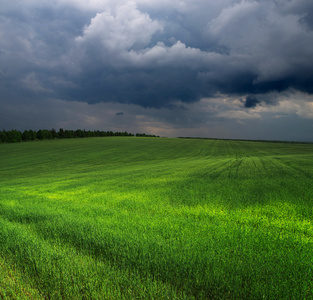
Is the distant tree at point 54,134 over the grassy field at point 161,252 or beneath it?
over

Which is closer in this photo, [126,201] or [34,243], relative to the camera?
[34,243]

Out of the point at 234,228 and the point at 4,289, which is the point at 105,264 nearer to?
the point at 4,289

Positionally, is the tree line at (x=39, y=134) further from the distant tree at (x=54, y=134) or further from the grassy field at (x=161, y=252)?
the grassy field at (x=161, y=252)

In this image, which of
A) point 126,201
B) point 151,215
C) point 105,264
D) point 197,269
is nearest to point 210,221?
point 151,215

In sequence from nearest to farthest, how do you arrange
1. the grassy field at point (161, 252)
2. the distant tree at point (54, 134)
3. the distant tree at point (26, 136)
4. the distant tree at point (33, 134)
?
the grassy field at point (161, 252), the distant tree at point (26, 136), the distant tree at point (33, 134), the distant tree at point (54, 134)

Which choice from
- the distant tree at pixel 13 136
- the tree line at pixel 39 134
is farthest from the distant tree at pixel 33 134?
the distant tree at pixel 13 136

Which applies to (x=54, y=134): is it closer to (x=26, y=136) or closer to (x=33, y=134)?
(x=33, y=134)

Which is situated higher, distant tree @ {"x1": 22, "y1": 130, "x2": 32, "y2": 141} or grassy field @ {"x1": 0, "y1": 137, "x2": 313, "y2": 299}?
distant tree @ {"x1": 22, "y1": 130, "x2": 32, "y2": 141}

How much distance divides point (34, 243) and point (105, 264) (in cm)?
216

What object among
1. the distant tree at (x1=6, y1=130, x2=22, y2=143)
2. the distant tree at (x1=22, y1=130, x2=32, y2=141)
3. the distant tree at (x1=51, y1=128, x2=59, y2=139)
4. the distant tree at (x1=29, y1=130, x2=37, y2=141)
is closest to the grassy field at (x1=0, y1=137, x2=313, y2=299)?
the distant tree at (x1=6, y1=130, x2=22, y2=143)

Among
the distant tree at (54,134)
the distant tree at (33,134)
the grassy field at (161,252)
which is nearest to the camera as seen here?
the grassy field at (161,252)

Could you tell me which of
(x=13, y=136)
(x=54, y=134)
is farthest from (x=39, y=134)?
(x=13, y=136)

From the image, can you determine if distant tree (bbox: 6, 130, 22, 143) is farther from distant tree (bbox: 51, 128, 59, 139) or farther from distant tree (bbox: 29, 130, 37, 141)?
distant tree (bbox: 51, 128, 59, 139)

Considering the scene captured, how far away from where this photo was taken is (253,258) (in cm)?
393
